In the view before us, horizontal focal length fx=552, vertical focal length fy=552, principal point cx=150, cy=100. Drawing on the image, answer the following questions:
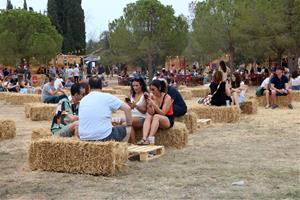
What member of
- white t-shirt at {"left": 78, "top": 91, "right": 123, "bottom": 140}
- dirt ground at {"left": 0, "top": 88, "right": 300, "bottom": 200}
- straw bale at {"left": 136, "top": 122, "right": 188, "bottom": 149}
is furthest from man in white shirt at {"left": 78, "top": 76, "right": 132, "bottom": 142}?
straw bale at {"left": 136, "top": 122, "right": 188, "bottom": 149}

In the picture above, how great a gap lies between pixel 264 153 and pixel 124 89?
17.4 m

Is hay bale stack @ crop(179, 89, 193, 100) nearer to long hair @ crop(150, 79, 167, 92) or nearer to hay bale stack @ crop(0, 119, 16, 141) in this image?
hay bale stack @ crop(0, 119, 16, 141)

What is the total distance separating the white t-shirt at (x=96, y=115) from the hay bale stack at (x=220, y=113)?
18.6 feet

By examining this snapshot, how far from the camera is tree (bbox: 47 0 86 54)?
60422mm

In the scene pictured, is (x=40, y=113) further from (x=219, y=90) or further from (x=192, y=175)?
(x=192, y=175)

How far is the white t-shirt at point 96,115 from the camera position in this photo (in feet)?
23.2

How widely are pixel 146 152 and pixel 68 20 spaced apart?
55.0 metres

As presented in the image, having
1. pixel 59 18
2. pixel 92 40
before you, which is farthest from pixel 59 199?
pixel 92 40

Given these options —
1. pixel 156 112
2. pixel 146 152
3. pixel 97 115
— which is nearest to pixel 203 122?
pixel 156 112

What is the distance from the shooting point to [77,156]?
6.89m

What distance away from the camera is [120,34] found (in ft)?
120

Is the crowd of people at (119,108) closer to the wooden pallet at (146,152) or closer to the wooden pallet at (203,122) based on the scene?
the wooden pallet at (146,152)

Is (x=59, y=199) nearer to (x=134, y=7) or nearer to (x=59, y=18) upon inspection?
(x=134, y=7)

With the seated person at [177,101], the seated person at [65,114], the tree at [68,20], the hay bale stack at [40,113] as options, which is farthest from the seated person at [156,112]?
the tree at [68,20]
